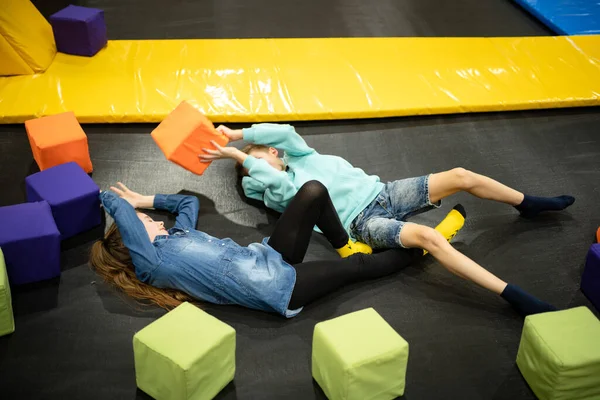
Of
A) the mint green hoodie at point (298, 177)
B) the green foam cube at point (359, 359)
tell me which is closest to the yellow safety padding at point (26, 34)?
the mint green hoodie at point (298, 177)

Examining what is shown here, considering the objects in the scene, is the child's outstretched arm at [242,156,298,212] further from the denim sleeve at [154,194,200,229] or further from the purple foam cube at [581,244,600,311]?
the purple foam cube at [581,244,600,311]

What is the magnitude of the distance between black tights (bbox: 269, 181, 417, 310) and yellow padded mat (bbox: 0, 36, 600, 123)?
116 centimetres

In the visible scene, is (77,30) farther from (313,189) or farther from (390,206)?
(390,206)

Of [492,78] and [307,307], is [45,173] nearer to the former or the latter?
[307,307]

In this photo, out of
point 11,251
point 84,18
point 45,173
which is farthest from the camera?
point 84,18

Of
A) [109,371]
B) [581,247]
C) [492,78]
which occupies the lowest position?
[109,371]

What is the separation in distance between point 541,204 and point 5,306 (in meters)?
2.34

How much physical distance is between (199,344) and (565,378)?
4.02 feet

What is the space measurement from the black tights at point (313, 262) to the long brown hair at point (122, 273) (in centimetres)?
43

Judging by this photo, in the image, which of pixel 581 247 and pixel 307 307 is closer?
pixel 307 307

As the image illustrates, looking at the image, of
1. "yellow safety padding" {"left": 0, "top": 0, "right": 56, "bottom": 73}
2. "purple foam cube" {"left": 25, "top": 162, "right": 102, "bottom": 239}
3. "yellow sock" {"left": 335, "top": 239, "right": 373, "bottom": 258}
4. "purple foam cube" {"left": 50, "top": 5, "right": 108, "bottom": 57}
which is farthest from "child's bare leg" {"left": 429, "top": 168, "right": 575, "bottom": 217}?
"yellow safety padding" {"left": 0, "top": 0, "right": 56, "bottom": 73}

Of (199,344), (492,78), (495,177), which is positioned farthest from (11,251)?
(492,78)

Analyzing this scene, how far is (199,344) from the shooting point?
2.30 m

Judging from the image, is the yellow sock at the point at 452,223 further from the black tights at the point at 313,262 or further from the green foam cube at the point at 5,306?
the green foam cube at the point at 5,306
